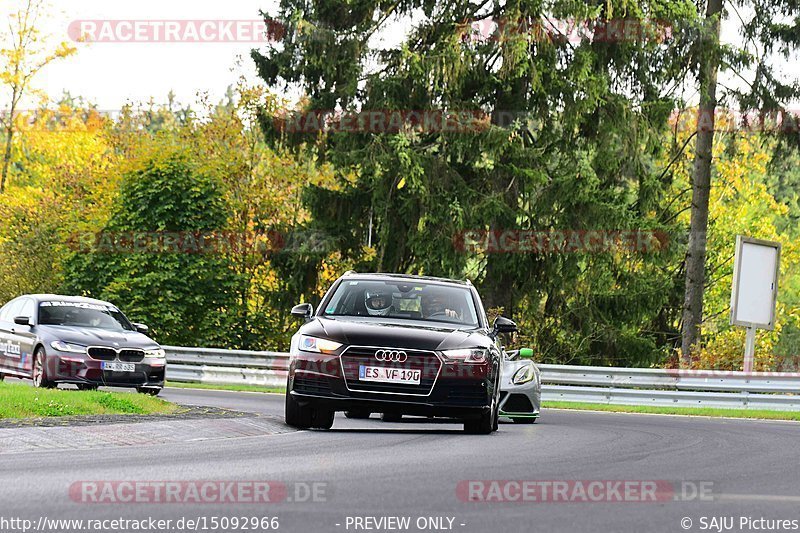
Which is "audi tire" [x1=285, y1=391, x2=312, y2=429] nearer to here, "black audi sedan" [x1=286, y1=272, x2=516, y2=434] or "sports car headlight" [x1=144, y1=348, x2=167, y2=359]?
"black audi sedan" [x1=286, y1=272, x2=516, y2=434]

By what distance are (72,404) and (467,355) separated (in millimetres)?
4785

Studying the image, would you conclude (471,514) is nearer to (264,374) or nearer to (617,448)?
(617,448)

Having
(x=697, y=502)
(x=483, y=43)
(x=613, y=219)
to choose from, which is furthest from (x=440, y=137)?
(x=697, y=502)

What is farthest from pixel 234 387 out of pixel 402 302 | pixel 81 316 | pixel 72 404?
pixel 402 302

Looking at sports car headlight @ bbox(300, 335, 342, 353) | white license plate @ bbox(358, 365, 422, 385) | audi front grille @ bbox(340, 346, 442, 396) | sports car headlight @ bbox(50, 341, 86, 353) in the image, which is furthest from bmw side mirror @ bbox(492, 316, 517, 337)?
sports car headlight @ bbox(50, 341, 86, 353)

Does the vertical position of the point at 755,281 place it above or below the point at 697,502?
above

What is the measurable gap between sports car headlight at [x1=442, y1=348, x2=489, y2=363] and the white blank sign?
1480 centimetres

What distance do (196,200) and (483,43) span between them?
1073 centimetres

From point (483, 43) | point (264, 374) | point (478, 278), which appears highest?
point (483, 43)

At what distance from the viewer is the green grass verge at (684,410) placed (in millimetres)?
23922

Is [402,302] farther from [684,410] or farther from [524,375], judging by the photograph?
[684,410]

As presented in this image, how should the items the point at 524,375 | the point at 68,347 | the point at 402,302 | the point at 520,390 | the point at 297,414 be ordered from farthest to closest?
the point at 68,347 → the point at 524,375 → the point at 520,390 → the point at 402,302 → the point at 297,414

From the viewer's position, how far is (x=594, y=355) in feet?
125

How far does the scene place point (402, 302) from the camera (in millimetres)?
14906
